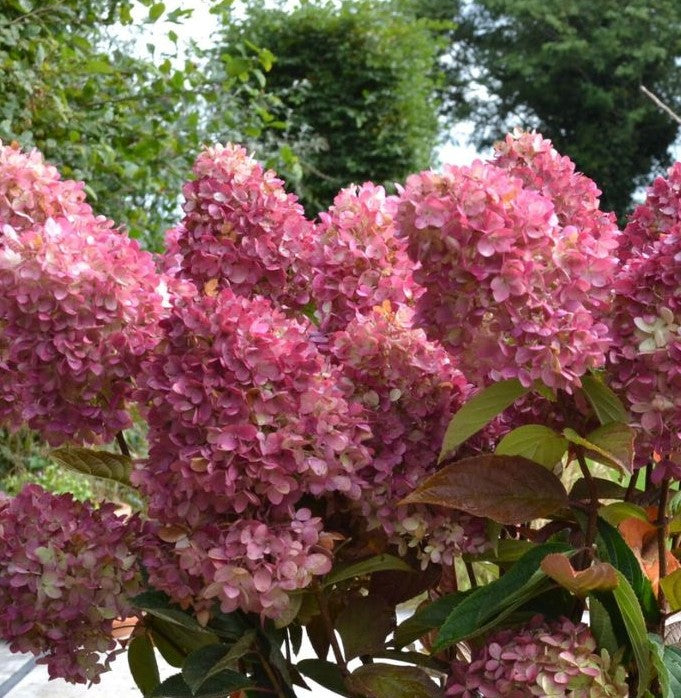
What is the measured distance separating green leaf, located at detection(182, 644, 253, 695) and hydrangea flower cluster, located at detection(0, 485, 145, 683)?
57 mm

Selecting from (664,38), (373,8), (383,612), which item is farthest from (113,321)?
(664,38)

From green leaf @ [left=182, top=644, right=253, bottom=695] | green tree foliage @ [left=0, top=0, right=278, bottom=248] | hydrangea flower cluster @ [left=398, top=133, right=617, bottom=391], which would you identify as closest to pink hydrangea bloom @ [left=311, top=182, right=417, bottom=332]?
hydrangea flower cluster @ [left=398, top=133, right=617, bottom=391]

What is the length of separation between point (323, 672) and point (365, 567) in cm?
10

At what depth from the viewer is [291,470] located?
0.56m

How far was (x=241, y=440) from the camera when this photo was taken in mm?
550

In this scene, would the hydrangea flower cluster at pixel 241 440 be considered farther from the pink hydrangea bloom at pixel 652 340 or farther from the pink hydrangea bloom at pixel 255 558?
the pink hydrangea bloom at pixel 652 340

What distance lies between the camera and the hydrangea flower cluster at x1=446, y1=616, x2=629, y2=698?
582 millimetres

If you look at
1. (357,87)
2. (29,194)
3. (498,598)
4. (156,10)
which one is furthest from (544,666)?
(357,87)

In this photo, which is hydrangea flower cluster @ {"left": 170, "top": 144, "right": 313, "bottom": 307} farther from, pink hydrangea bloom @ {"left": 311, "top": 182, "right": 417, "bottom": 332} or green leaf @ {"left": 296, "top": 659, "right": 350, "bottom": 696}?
green leaf @ {"left": 296, "top": 659, "right": 350, "bottom": 696}

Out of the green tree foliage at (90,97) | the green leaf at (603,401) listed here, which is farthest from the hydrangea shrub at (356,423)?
the green tree foliage at (90,97)

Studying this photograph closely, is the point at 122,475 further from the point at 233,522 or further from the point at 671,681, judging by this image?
the point at 671,681

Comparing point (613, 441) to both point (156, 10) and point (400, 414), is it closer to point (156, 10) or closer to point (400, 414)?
point (400, 414)

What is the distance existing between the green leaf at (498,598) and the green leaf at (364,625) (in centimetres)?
8

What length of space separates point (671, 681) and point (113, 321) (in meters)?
0.38
